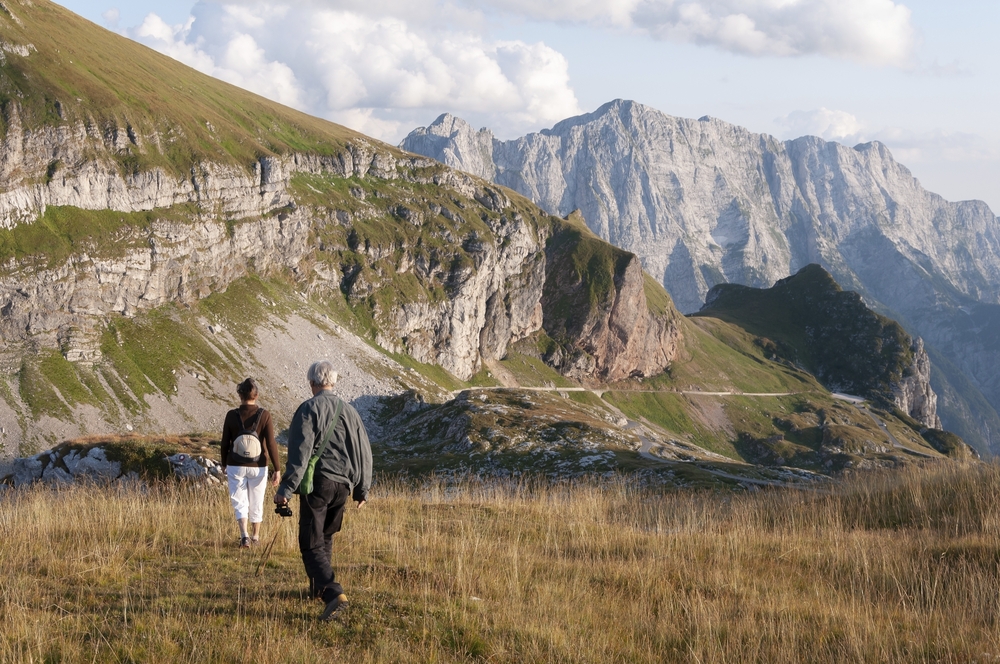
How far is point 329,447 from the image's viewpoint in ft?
30.7

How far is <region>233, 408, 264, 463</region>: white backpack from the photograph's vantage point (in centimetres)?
1250

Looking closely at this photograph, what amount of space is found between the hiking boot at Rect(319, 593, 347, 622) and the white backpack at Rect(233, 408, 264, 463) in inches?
183

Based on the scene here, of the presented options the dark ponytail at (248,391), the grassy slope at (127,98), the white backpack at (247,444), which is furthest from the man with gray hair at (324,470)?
the grassy slope at (127,98)

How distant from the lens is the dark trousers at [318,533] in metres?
8.93

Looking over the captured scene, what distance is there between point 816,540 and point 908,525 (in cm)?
302

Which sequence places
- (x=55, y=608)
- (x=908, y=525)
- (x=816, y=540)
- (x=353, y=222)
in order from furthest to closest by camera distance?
(x=353, y=222), (x=908, y=525), (x=816, y=540), (x=55, y=608)

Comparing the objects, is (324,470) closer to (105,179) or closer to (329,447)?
(329,447)

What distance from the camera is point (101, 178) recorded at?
111000 mm

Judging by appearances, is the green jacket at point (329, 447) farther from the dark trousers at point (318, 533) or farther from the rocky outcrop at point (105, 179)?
the rocky outcrop at point (105, 179)

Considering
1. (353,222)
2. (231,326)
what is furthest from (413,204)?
(231,326)

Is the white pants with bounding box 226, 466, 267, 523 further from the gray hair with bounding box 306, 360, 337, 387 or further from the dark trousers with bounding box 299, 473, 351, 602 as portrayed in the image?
the gray hair with bounding box 306, 360, 337, 387

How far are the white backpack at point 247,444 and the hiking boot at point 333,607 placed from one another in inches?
183

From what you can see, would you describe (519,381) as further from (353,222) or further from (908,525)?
(908,525)

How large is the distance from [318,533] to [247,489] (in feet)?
13.6
